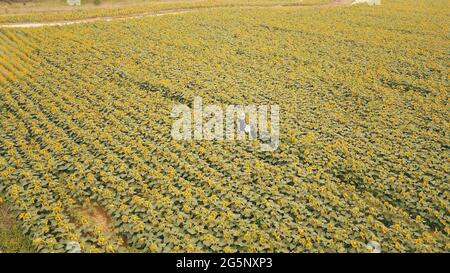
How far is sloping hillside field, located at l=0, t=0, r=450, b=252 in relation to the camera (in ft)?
27.2

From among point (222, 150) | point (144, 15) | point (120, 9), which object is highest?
point (120, 9)

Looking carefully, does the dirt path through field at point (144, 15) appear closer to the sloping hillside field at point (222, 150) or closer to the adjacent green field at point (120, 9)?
the adjacent green field at point (120, 9)

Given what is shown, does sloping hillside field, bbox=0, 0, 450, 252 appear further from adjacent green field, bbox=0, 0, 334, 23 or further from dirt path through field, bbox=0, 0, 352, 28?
adjacent green field, bbox=0, 0, 334, 23

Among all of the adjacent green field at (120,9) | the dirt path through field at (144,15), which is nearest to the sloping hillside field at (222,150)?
the dirt path through field at (144,15)

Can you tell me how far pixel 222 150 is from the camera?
10961 mm

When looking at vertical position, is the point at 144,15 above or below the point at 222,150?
above

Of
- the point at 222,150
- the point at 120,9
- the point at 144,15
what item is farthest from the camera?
the point at 120,9

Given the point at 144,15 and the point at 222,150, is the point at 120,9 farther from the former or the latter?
the point at 222,150

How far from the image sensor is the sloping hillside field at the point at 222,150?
8.29 metres

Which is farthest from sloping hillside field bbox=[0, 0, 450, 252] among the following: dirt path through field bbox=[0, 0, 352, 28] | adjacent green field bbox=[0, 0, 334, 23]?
adjacent green field bbox=[0, 0, 334, 23]

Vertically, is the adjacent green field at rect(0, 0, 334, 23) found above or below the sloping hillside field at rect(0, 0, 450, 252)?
above

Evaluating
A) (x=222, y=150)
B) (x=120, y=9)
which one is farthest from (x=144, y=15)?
(x=222, y=150)

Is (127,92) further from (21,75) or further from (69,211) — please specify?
(69,211)

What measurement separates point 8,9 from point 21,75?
17.7 metres
